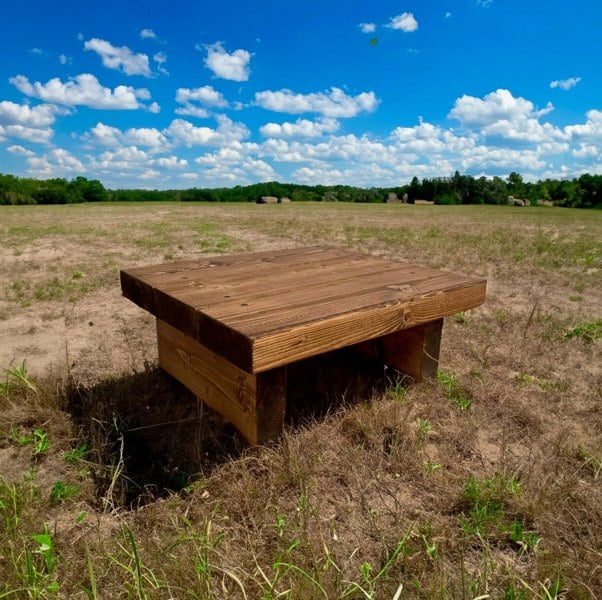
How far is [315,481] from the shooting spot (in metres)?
1.77

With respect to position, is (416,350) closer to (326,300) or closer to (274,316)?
(326,300)

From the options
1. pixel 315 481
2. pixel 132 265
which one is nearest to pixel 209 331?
pixel 315 481

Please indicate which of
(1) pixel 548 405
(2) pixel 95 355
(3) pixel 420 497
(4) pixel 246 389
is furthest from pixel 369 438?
(2) pixel 95 355

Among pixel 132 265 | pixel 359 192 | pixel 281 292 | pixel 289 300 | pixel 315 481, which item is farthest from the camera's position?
pixel 359 192

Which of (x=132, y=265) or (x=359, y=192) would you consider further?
(x=359, y=192)

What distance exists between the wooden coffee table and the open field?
0.52 feet

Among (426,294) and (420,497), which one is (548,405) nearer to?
(426,294)

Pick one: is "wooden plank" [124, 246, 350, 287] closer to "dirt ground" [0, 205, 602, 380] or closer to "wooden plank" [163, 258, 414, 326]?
"wooden plank" [163, 258, 414, 326]

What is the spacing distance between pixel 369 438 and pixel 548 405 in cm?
107

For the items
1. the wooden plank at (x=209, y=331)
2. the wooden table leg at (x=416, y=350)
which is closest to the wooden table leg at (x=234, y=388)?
the wooden plank at (x=209, y=331)

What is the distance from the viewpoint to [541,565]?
140 centimetres

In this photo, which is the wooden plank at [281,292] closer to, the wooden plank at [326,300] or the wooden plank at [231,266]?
the wooden plank at [326,300]

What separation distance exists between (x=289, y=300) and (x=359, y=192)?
29836mm

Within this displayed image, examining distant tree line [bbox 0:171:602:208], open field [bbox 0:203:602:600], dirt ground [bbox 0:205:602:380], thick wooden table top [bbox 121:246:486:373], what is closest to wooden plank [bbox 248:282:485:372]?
thick wooden table top [bbox 121:246:486:373]
